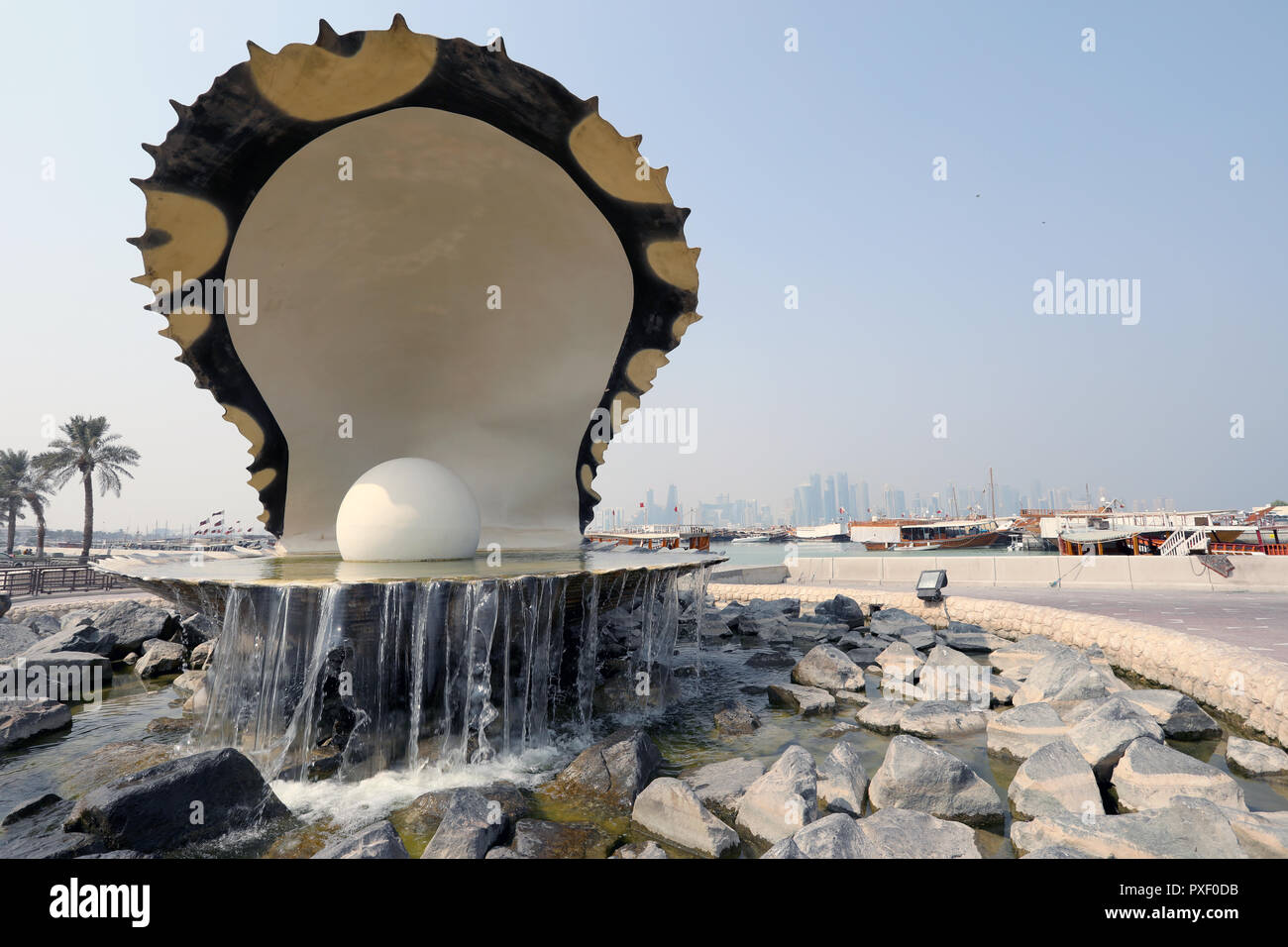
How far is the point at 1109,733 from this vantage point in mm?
4906

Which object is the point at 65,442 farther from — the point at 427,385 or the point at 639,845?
the point at 639,845

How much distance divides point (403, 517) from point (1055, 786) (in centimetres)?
696

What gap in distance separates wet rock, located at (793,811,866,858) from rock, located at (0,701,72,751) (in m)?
7.52

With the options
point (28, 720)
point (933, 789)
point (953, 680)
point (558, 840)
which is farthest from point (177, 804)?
point (953, 680)

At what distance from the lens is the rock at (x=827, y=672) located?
7574 millimetres

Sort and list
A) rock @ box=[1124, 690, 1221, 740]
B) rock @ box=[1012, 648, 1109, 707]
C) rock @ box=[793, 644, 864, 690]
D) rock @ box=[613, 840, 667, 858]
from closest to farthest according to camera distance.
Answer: rock @ box=[613, 840, 667, 858] → rock @ box=[1124, 690, 1221, 740] → rock @ box=[1012, 648, 1109, 707] → rock @ box=[793, 644, 864, 690]

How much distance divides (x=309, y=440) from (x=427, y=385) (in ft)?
6.81

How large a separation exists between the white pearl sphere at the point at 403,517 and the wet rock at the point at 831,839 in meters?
5.66

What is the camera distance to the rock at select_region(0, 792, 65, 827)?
171 inches

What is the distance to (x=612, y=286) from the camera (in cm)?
948

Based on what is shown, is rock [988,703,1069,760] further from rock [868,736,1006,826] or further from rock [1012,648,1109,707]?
rock [868,736,1006,826]

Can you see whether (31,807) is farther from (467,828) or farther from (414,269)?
(414,269)

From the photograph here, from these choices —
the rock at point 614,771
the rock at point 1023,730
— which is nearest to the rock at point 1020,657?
the rock at point 1023,730
